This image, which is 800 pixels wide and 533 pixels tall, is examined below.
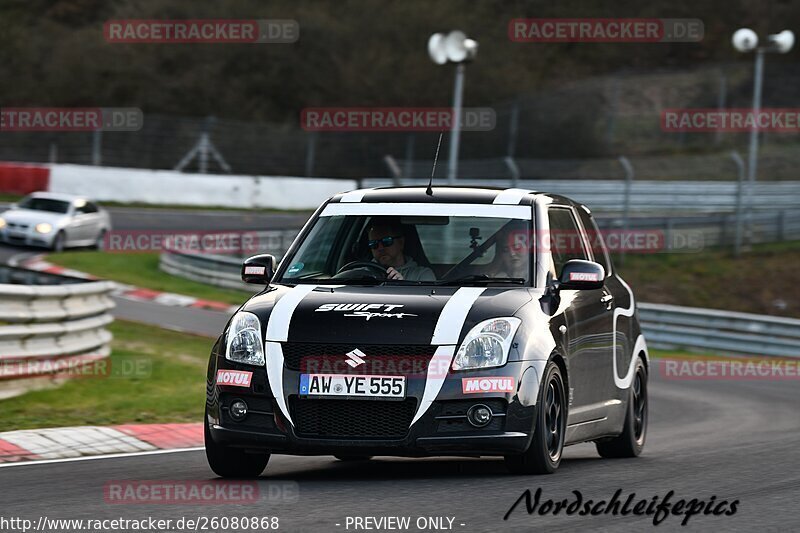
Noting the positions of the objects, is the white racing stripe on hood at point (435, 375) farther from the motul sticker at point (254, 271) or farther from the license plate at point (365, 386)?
the motul sticker at point (254, 271)

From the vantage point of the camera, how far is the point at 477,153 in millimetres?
43156

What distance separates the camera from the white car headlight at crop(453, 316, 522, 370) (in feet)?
24.8

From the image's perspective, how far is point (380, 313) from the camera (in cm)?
765

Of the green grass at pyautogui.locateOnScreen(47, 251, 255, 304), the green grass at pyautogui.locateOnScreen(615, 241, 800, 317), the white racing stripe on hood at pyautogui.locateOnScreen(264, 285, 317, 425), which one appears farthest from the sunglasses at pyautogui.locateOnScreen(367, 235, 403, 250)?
the green grass at pyautogui.locateOnScreen(615, 241, 800, 317)

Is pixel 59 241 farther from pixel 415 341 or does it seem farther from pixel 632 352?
pixel 415 341

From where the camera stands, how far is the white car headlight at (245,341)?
25.3 feet

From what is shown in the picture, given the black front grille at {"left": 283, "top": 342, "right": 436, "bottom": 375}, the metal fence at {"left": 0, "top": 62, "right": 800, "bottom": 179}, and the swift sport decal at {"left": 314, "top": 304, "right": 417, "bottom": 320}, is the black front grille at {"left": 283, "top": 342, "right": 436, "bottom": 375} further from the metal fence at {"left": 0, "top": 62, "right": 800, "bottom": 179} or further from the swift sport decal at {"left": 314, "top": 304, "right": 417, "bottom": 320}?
the metal fence at {"left": 0, "top": 62, "right": 800, "bottom": 179}

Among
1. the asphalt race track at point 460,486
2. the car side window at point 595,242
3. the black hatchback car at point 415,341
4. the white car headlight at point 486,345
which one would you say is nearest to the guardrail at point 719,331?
the asphalt race track at point 460,486

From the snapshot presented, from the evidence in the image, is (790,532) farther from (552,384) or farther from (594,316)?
(594,316)

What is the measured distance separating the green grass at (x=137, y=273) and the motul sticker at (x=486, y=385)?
18851 millimetres

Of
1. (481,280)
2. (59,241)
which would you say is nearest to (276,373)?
(481,280)

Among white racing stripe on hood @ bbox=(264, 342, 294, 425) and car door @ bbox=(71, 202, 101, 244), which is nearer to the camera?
white racing stripe on hood @ bbox=(264, 342, 294, 425)

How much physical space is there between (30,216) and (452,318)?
24.3 meters

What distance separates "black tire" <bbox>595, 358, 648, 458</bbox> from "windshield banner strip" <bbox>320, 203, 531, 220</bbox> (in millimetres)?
1865
